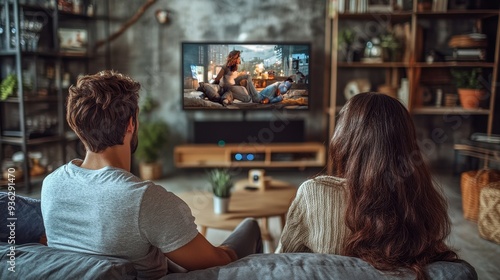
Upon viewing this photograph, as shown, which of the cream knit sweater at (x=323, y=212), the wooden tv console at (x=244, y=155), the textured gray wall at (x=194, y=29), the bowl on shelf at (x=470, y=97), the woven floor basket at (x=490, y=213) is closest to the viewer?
the cream knit sweater at (x=323, y=212)

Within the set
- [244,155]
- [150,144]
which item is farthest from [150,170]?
[244,155]

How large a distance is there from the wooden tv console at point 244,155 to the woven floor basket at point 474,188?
1539 mm

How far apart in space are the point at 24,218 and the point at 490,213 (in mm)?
2710

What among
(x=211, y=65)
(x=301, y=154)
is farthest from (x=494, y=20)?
(x=211, y=65)

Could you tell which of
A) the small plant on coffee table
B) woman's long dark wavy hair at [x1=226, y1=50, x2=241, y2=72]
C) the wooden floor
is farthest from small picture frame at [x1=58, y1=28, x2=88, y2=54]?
woman's long dark wavy hair at [x1=226, y1=50, x2=241, y2=72]

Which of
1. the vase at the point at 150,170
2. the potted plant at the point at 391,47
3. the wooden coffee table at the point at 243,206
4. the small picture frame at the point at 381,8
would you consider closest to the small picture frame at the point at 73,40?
the vase at the point at 150,170

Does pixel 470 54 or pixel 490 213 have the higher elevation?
pixel 470 54

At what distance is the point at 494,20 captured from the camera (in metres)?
4.41

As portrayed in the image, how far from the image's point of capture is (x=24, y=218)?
132 cm

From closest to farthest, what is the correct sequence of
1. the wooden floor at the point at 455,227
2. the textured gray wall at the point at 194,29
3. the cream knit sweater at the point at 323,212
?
the cream knit sweater at the point at 323,212 < the wooden floor at the point at 455,227 < the textured gray wall at the point at 194,29

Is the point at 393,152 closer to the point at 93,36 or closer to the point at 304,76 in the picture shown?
the point at 304,76

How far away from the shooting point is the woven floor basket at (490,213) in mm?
2768

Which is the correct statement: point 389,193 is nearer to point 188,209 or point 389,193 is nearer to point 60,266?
point 188,209

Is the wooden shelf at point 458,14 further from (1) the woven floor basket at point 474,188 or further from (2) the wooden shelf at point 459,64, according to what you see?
(1) the woven floor basket at point 474,188
